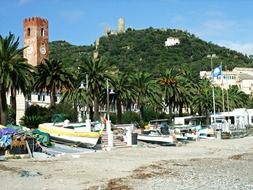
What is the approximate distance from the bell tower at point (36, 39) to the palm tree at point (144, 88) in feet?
87.2

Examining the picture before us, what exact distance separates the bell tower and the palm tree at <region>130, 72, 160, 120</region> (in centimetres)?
2656

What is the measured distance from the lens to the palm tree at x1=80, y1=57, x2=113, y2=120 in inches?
2196

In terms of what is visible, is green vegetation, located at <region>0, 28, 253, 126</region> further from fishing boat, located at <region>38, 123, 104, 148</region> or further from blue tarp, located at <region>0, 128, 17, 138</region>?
blue tarp, located at <region>0, 128, 17, 138</region>

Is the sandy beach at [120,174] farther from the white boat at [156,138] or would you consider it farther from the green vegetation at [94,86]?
the green vegetation at [94,86]

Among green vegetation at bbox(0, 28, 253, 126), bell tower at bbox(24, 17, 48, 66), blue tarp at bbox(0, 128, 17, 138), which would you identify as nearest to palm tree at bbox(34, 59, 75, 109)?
green vegetation at bbox(0, 28, 253, 126)

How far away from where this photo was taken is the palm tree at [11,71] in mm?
44403

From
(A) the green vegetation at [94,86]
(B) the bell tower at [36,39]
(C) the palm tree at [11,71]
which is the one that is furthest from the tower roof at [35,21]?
(C) the palm tree at [11,71]

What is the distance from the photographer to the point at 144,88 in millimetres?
64688

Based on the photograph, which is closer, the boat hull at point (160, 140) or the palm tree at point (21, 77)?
the palm tree at point (21, 77)

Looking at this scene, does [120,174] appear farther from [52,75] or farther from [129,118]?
[129,118]

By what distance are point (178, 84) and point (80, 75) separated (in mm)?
20004

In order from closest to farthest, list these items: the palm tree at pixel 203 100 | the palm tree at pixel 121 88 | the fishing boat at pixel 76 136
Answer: the fishing boat at pixel 76 136 < the palm tree at pixel 121 88 < the palm tree at pixel 203 100

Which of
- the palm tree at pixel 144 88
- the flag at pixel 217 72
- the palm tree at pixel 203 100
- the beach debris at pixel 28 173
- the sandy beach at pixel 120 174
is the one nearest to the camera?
the sandy beach at pixel 120 174

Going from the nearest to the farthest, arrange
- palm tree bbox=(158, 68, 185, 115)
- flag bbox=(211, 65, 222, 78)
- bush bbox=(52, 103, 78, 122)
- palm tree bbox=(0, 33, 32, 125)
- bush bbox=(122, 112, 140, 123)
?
1. palm tree bbox=(0, 33, 32, 125)
2. flag bbox=(211, 65, 222, 78)
3. bush bbox=(52, 103, 78, 122)
4. palm tree bbox=(158, 68, 185, 115)
5. bush bbox=(122, 112, 140, 123)
